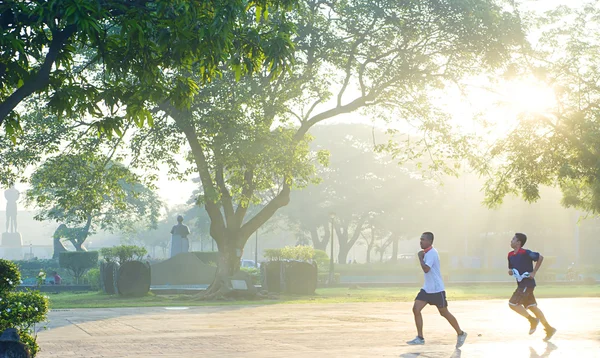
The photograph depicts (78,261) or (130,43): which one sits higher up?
(130,43)

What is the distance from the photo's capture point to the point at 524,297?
13.2m

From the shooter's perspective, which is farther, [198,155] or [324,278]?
[324,278]

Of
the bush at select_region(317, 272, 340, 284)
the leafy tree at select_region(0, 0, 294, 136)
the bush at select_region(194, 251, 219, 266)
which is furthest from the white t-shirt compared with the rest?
the bush at select_region(194, 251, 219, 266)

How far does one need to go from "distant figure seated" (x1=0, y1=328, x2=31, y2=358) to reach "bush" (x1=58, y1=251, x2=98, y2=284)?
1402 inches

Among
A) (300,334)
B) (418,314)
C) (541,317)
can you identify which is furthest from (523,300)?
(300,334)

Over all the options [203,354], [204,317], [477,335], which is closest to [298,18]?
[204,317]

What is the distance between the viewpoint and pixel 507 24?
1001 inches

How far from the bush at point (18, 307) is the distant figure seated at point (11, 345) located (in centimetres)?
51

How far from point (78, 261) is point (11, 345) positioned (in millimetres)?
36451

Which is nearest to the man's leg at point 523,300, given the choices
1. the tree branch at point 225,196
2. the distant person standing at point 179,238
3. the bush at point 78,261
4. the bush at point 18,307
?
the bush at point 18,307

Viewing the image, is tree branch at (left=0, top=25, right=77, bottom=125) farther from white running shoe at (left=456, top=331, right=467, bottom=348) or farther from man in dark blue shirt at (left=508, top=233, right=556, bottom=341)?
man in dark blue shirt at (left=508, top=233, right=556, bottom=341)

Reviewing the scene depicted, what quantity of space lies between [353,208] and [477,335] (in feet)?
179

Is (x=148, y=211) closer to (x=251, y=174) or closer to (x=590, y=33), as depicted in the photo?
(x=251, y=174)

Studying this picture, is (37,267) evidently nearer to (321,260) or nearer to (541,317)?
(321,260)
